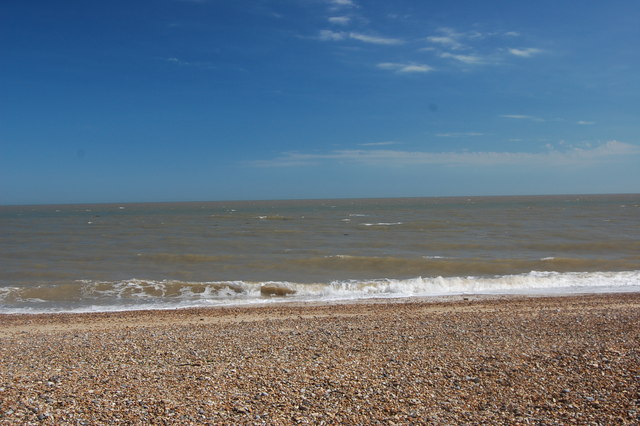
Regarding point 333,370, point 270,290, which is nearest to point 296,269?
point 270,290

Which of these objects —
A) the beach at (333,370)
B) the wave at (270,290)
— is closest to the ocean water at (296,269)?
the wave at (270,290)

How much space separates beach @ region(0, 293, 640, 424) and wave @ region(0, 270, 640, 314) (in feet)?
14.1

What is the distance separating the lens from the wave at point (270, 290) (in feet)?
50.1

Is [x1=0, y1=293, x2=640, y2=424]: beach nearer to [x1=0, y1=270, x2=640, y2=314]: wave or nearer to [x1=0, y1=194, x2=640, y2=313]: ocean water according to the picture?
[x1=0, y1=270, x2=640, y2=314]: wave

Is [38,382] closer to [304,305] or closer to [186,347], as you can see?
[186,347]

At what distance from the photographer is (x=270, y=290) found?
16844 mm

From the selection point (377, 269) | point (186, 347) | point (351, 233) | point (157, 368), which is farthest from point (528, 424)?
point (351, 233)

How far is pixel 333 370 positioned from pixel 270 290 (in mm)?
10360

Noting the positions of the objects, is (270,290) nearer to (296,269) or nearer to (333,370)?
(296,269)

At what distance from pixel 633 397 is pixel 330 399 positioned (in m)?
3.43

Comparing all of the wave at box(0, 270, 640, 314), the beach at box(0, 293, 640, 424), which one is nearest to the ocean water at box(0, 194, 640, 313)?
the wave at box(0, 270, 640, 314)

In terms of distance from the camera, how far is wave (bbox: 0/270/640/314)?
15281 mm

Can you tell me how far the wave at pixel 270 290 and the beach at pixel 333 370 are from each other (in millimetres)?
4290

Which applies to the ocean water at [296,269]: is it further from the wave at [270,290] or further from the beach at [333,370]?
the beach at [333,370]
